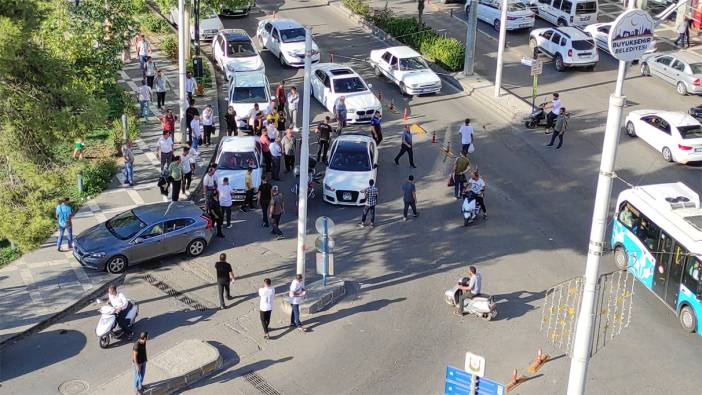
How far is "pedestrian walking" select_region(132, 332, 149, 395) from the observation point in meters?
17.4

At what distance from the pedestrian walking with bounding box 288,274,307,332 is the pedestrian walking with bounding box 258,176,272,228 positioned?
4878 millimetres

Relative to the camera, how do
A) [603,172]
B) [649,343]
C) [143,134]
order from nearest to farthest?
[603,172], [649,343], [143,134]

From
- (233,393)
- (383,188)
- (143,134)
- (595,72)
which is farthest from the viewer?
(595,72)

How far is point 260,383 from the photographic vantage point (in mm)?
18281

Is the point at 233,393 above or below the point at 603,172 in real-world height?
below

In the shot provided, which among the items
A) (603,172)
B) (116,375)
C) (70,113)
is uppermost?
(603,172)

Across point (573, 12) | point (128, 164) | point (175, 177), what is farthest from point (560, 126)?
point (573, 12)

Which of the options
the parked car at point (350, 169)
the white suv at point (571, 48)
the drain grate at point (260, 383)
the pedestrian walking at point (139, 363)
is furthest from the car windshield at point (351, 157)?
the white suv at point (571, 48)

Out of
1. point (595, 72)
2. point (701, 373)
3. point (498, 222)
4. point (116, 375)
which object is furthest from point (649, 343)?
point (595, 72)

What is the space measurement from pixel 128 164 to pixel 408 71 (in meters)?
12.6

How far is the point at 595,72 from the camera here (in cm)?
3772

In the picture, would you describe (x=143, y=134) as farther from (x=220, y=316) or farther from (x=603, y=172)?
(x=603, y=172)

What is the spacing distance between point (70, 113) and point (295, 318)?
6.54m

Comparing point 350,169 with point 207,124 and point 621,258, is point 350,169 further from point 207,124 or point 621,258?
point 621,258
